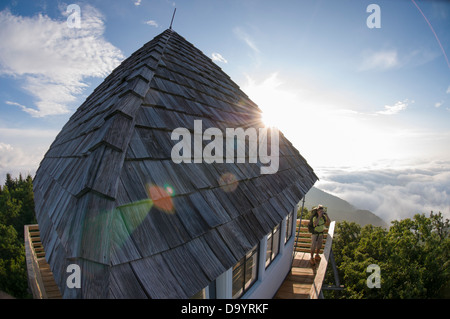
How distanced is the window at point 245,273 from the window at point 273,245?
764 millimetres

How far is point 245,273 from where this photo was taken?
140 inches

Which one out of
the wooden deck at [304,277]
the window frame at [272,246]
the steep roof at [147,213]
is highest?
the steep roof at [147,213]

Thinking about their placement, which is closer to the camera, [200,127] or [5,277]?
[200,127]

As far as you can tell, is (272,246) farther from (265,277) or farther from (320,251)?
(320,251)

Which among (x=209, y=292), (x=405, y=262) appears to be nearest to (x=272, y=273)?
(x=209, y=292)

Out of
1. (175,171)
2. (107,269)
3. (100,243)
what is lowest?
(107,269)

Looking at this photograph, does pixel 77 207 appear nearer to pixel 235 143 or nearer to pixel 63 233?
pixel 63 233

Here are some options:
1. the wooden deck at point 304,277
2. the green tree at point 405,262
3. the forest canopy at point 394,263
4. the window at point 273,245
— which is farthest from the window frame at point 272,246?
the green tree at point 405,262

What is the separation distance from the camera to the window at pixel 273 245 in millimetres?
4738

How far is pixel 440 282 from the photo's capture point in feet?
78.9

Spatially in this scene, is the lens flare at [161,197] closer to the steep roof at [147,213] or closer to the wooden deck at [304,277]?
the steep roof at [147,213]
